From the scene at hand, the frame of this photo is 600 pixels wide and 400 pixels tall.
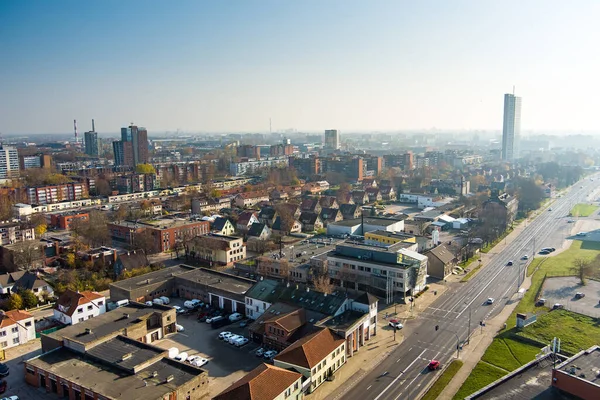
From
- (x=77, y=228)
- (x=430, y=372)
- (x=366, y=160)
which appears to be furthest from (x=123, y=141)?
(x=430, y=372)

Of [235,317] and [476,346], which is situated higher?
[235,317]

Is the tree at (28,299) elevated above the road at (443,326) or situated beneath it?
elevated above

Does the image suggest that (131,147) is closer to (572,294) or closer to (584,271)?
(584,271)

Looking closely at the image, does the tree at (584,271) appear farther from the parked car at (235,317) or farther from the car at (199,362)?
the car at (199,362)

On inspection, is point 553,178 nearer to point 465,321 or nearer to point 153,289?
point 465,321

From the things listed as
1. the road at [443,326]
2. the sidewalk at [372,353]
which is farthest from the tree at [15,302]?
the road at [443,326]

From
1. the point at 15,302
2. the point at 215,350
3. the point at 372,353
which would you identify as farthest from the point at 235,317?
the point at 15,302
